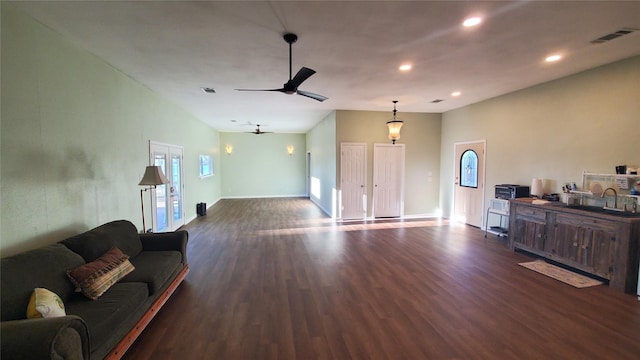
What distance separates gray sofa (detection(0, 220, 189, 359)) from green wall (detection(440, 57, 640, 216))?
6.07 m

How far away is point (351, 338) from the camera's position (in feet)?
7.73

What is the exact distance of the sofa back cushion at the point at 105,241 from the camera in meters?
2.52

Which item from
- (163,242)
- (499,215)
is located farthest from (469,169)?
(163,242)

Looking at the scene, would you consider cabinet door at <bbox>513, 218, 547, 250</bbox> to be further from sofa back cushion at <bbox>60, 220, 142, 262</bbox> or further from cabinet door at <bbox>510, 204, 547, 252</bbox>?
sofa back cushion at <bbox>60, 220, 142, 262</bbox>

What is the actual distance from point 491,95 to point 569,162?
1.97 metres

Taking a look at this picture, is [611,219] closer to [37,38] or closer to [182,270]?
[182,270]

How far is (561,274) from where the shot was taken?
366 cm

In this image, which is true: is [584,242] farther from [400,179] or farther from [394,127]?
[400,179]

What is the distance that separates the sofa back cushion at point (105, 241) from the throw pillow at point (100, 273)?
11cm

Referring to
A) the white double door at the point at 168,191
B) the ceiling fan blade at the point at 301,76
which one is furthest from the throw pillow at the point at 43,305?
the white double door at the point at 168,191

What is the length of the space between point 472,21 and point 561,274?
3624 millimetres

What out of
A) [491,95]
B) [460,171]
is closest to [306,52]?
[491,95]

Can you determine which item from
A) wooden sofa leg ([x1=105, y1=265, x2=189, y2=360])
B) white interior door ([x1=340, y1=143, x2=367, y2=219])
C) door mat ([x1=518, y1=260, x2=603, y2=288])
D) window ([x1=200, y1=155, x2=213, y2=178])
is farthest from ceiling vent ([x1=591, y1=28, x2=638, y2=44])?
window ([x1=200, y1=155, x2=213, y2=178])

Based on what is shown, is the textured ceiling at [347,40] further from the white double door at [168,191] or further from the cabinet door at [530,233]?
the cabinet door at [530,233]
